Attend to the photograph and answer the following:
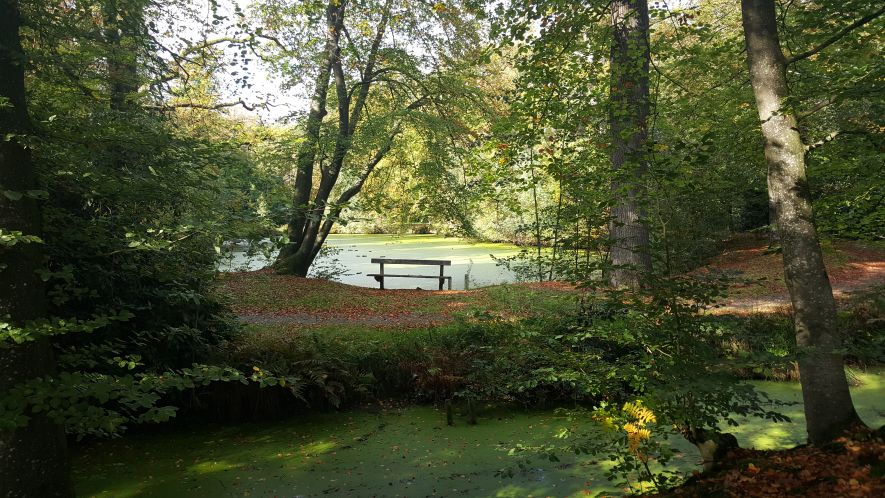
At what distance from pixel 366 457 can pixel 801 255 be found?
378cm

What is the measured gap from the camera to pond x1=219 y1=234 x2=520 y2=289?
15.7 m

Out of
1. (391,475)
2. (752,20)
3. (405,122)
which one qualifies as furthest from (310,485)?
(405,122)

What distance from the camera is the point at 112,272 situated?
4246mm

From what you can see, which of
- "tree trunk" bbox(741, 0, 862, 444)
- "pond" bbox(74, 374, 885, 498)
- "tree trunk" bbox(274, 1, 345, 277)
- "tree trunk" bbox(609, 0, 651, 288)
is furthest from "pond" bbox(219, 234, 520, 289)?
"tree trunk" bbox(741, 0, 862, 444)

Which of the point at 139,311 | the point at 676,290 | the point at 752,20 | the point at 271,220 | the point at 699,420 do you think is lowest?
the point at 699,420

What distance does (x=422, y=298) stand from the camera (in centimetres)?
1127

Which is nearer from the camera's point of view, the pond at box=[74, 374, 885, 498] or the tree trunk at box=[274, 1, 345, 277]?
the pond at box=[74, 374, 885, 498]

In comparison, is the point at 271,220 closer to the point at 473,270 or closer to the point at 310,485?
the point at 310,485

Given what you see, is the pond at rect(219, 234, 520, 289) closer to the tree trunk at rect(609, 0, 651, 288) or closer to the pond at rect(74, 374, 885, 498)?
the tree trunk at rect(609, 0, 651, 288)

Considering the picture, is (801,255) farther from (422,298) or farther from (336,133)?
(336,133)

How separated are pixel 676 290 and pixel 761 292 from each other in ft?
25.5

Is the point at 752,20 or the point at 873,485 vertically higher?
the point at 752,20

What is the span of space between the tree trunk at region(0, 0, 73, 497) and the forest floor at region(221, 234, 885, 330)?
13.5ft

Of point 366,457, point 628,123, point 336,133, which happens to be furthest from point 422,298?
point 366,457
